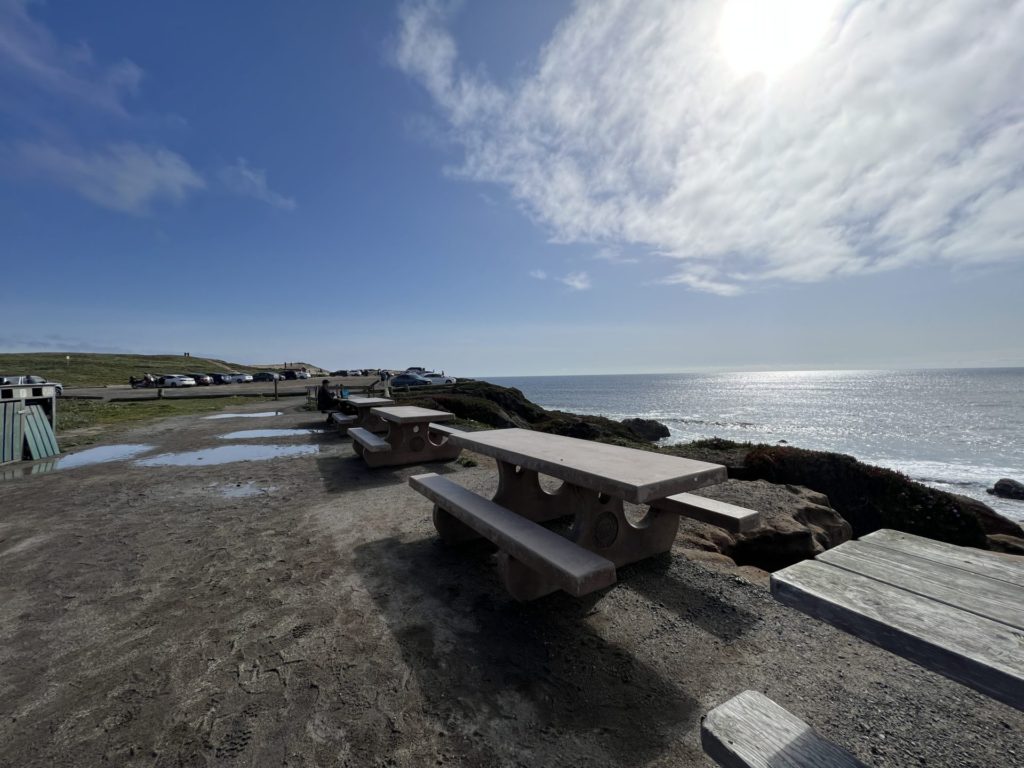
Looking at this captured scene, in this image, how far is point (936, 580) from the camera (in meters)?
1.62

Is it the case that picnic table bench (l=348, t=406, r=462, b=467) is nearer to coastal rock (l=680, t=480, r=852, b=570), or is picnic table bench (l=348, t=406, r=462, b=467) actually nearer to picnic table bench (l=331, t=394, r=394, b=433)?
picnic table bench (l=331, t=394, r=394, b=433)

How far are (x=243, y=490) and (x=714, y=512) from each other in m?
5.58

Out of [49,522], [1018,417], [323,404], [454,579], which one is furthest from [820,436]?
[49,522]

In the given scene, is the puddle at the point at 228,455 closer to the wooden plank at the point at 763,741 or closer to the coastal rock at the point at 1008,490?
the wooden plank at the point at 763,741

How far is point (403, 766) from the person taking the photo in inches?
67.7

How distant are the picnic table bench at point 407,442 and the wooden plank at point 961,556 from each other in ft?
16.7

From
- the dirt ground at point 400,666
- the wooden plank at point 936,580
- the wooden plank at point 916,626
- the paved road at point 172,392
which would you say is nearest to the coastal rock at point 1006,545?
the dirt ground at point 400,666

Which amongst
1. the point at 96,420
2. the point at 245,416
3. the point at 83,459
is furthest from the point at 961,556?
the point at 96,420

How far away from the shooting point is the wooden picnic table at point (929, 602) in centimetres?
121

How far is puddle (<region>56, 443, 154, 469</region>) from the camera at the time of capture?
7.62 m

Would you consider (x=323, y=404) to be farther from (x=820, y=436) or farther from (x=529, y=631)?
(x=820, y=436)

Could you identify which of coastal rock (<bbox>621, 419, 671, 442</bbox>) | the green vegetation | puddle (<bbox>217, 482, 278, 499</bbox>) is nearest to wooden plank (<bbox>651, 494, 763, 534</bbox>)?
puddle (<bbox>217, 482, 278, 499</bbox>)

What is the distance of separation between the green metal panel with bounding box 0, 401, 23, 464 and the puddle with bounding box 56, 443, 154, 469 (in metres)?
0.71

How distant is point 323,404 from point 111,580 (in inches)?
427
